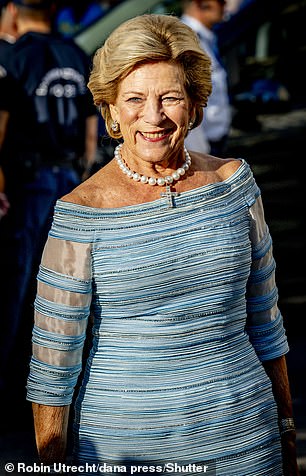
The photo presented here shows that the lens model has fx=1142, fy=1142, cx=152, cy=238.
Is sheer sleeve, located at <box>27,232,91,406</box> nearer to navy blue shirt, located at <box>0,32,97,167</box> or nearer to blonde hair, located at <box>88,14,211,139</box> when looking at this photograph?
blonde hair, located at <box>88,14,211,139</box>

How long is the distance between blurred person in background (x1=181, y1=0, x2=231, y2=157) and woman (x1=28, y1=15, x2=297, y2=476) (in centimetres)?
346

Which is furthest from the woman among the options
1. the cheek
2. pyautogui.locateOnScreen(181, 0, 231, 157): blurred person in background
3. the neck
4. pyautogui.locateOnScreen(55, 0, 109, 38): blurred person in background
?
pyautogui.locateOnScreen(55, 0, 109, 38): blurred person in background

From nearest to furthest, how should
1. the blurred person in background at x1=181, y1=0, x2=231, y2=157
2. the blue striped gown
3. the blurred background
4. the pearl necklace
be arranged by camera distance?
the blue striped gown
the pearl necklace
the blurred person in background at x1=181, y1=0, x2=231, y2=157
the blurred background

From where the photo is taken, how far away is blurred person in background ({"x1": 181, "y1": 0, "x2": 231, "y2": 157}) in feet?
21.8

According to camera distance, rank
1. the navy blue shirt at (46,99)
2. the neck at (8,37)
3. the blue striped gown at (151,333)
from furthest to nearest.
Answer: the neck at (8,37) → the navy blue shirt at (46,99) → the blue striped gown at (151,333)

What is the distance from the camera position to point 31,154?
18.4 feet

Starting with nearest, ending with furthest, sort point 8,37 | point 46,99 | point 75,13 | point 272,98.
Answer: point 46,99 < point 8,37 < point 272,98 < point 75,13

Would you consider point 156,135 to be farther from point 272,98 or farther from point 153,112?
point 272,98

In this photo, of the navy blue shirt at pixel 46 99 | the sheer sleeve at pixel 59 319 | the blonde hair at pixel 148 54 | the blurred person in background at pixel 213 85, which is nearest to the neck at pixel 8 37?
the navy blue shirt at pixel 46 99

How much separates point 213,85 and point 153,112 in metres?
3.87

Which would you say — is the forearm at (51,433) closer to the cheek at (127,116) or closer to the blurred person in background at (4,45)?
the cheek at (127,116)

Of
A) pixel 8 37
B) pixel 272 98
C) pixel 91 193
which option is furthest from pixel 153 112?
pixel 272 98

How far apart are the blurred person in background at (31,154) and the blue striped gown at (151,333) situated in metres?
2.71

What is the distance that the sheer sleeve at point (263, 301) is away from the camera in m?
2.95
